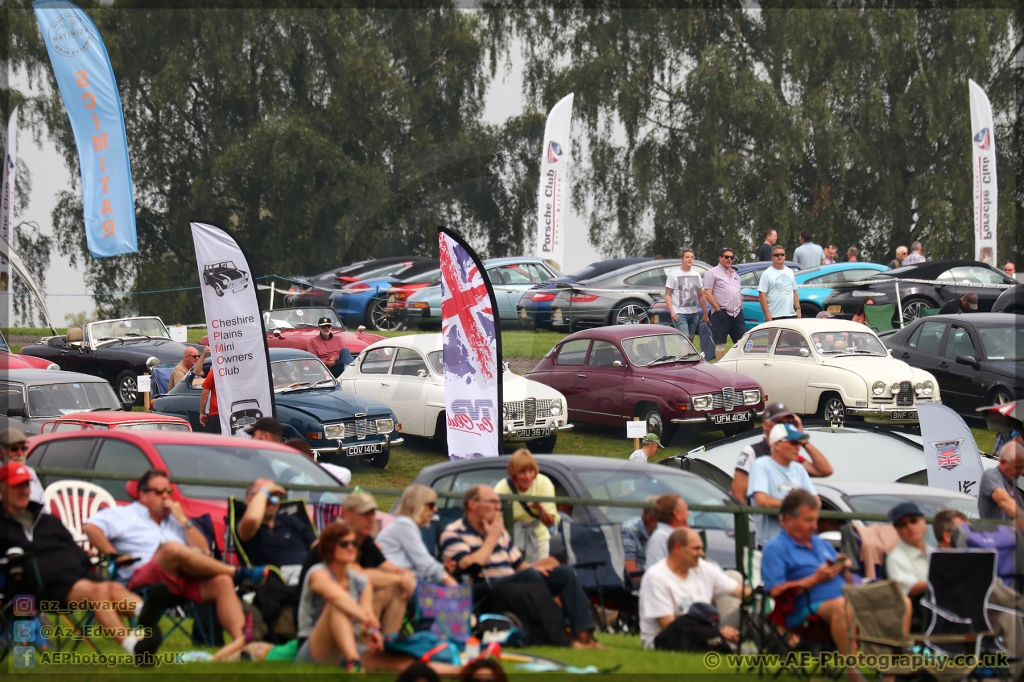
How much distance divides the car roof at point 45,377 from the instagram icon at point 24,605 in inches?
372

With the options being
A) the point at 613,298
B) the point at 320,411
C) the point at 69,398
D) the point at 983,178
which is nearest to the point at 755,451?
the point at 320,411

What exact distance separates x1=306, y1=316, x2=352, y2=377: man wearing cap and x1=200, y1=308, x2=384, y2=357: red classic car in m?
0.14

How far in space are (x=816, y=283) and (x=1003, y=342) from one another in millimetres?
7776

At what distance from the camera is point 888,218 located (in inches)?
1564

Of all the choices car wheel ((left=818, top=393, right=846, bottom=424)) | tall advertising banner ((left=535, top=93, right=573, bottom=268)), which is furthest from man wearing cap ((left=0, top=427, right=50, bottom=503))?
tall advertising banner ((left=535, top=93, right=573, bottom=268))

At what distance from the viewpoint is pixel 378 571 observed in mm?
6582

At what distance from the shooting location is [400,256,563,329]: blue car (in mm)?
24531

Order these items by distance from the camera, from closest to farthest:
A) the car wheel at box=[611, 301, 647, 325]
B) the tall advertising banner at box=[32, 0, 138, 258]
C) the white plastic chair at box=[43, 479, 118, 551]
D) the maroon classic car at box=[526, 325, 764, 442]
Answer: the white plastic chair at box=[43, 479, 118, 551], the maroon classic car at box=[526, 325, 764, 442], the tall advertising banner at box=[32, 0, 138, 258], the car wheel at box=[611, 301, 647, 325]

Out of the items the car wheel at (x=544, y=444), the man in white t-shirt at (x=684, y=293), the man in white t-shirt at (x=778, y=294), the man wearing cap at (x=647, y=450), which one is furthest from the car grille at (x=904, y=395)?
the car wheel at (x=544, y=444)

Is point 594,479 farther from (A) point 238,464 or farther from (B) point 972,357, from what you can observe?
(B) point 972,357

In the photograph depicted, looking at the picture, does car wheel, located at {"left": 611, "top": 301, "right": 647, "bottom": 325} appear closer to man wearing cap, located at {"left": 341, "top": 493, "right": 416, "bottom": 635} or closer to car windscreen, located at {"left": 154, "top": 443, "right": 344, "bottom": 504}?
car windscreen, located at {"left": 154, "top": 443, "right": 344, "bottom": 504}

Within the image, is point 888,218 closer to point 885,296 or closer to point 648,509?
point 885,296

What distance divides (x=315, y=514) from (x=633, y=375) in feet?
28.4

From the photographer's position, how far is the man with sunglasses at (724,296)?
17922mm
